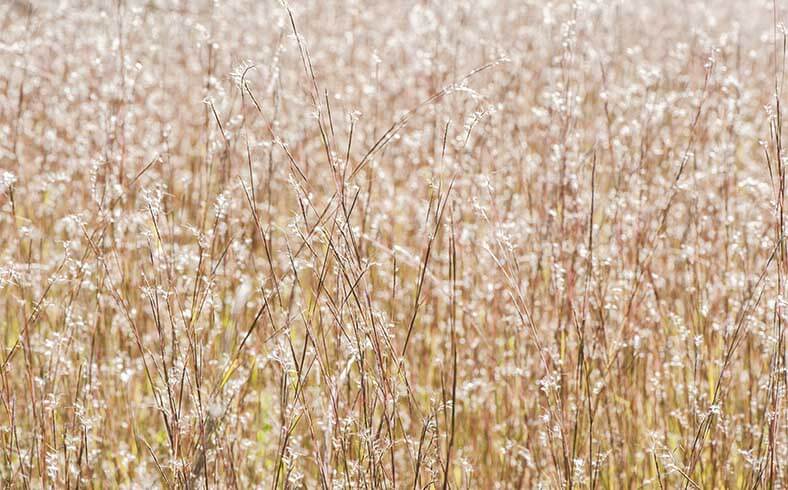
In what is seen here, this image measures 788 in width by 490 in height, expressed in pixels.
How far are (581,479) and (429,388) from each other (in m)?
0.60

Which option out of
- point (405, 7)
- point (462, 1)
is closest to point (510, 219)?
point (462, 1)

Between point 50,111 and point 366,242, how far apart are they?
6.29 ft

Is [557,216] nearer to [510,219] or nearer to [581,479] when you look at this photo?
[510,219]

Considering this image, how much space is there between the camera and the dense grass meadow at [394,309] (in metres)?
1.30

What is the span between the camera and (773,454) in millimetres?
1327

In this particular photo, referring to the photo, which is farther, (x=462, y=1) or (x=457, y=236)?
(x=462, y=1)

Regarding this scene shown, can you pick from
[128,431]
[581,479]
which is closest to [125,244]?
[128,431]

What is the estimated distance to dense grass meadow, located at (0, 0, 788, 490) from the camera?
1303 mm

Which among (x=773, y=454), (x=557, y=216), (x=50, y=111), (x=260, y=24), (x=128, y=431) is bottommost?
(x=128, y=431)

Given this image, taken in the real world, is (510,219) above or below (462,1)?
below

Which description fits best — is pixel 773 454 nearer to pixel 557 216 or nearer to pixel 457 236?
pixel 557 216

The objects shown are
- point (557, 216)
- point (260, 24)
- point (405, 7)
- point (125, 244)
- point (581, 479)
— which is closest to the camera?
point (581, 479)

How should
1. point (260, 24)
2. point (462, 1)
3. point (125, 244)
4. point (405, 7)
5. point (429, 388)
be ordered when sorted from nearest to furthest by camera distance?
point (429, 388)
point (125, 244)
point (462, 1)
point (260, 24)
point (405, 7)

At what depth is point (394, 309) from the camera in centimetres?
181
